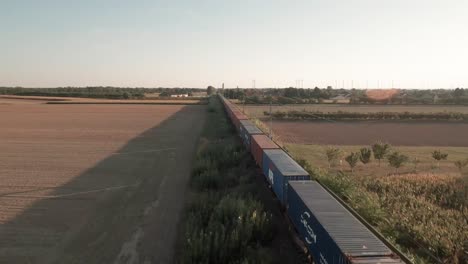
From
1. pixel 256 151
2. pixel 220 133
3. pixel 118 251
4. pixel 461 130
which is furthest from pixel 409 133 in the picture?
pixel 118 251

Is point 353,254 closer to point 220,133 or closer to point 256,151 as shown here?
point 256,151

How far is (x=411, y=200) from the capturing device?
53.0 feet

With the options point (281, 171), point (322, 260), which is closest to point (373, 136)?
point (281, 171)

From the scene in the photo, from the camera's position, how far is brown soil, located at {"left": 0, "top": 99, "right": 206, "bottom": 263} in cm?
1172

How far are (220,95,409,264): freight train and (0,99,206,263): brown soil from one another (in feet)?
12.9

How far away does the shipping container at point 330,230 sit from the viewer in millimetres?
7254

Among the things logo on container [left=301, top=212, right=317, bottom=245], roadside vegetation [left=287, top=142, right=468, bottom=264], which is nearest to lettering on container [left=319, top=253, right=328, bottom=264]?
logo on container [left=301, top=212, right=317, bottom=245]

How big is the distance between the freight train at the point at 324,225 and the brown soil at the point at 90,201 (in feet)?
12.9

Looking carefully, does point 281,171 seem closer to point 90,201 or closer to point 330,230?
point 330,230

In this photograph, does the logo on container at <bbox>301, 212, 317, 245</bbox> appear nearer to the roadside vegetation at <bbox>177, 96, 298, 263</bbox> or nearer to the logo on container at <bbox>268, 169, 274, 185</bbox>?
the roadside vegetation at <bbox>177, 96, 298, 263</bbox>

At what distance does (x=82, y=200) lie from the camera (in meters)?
16.6

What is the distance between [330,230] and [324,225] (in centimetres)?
30

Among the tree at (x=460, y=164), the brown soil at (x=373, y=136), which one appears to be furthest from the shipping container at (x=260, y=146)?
the brown soil at (x=373, y=136)

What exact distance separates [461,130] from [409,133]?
405 inches
